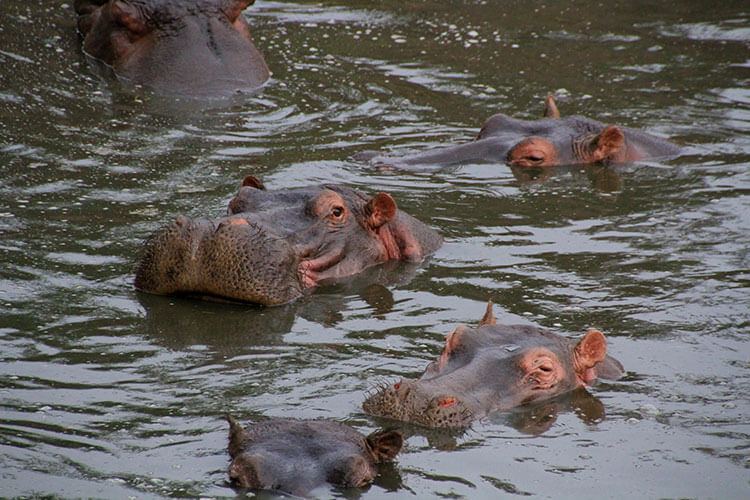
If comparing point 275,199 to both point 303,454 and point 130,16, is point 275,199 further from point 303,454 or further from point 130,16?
point 130,16

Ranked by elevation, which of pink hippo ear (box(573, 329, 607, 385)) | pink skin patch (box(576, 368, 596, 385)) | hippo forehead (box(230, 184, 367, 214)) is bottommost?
pink skin patch (box(576, 368, 596, 385))

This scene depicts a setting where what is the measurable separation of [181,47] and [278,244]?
18.8 feet

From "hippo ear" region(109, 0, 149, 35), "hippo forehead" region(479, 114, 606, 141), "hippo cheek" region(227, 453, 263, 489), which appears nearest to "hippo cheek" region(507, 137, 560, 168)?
"hippo forehead" region(479, 114, 606, 141)

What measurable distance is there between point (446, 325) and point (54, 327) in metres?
2.19

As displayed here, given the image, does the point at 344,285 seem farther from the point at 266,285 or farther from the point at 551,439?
the point at 551,439

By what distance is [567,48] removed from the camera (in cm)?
1489

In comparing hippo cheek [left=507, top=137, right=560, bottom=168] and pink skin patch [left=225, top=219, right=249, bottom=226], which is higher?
pink skin patch [left=225, top=219, right=249, bottom=226]

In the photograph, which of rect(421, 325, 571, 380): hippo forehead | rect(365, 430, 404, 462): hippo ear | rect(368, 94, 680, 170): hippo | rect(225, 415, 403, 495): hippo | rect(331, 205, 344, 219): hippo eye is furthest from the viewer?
rect(368, 94, 680, 170): hippo

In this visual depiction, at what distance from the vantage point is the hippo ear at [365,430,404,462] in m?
4.93

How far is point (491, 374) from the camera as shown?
589 cm

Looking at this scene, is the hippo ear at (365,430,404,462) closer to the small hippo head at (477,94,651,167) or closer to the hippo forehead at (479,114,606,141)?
the small hippo head at (477,94,651,167)

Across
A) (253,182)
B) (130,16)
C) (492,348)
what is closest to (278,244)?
(253,182)

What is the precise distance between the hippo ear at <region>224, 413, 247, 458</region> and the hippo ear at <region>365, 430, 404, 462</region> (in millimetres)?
511

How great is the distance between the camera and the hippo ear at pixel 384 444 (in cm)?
493
